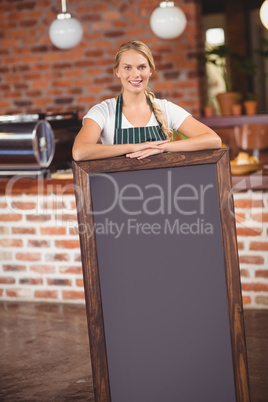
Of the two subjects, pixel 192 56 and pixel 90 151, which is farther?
pixel 192 56

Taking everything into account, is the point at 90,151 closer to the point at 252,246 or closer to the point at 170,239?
the point at 170,239

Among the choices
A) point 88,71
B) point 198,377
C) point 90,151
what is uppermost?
point 88,71

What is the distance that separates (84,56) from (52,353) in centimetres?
335

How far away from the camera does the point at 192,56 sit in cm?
534

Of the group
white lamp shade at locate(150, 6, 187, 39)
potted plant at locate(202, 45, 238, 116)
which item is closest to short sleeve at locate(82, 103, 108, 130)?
white lamp shade at locate(150, 6, 187, 39)

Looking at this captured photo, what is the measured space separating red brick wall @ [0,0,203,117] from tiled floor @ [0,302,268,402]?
8.06 ft

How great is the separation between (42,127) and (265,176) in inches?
56.0

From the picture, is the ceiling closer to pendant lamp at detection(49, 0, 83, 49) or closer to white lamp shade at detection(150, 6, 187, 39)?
white lamp shade at detection(150, 6, 187, 39)

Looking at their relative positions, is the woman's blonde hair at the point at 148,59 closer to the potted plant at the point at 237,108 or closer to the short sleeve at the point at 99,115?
the short sleeve at the point at 99,115

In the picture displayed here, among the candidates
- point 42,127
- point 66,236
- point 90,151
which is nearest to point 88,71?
point 42,127

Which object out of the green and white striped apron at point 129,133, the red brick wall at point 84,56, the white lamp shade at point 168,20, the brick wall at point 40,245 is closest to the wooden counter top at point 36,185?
the brick wall at point 40,245

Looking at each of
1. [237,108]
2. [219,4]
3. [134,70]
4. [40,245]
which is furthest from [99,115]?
[219,4]

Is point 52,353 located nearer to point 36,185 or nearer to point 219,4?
point 36,185

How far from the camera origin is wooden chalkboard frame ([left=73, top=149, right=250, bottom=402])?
1.84 meters
